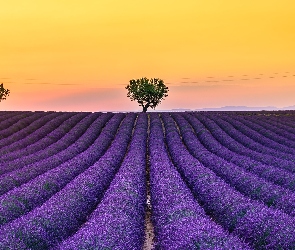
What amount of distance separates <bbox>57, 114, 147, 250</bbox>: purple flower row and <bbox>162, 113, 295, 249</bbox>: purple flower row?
2.09 meters

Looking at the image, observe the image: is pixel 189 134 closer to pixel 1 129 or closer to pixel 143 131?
pixel 143 131

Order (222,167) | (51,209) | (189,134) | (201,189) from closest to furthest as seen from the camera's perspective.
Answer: (51,209), (201,189), (222,167), (189,134)

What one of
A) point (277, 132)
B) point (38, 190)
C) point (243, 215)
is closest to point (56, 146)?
point (38, 190)

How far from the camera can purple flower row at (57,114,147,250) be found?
809cm

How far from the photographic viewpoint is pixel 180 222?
9.53 metres

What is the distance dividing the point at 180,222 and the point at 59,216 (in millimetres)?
3322

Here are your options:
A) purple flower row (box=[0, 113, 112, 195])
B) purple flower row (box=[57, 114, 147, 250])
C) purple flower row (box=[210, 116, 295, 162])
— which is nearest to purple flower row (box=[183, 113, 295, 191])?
purple flower row (box=[210, 116, 295, 162])

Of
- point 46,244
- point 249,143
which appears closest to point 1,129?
point 249,143

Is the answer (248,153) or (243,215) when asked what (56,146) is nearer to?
(248,153)

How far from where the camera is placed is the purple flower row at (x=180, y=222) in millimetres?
7969

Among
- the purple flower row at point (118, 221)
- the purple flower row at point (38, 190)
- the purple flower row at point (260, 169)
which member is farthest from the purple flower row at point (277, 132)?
the purple flower row at point (118, 221)

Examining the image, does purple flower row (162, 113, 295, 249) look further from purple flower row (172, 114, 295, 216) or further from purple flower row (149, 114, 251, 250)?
purple flower row (172, 114, 295, 216)

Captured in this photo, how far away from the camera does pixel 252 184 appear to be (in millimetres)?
14789

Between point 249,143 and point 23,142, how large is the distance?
595 inches
